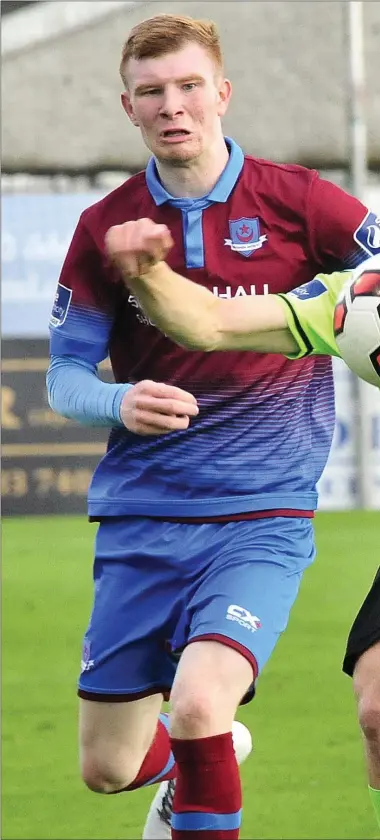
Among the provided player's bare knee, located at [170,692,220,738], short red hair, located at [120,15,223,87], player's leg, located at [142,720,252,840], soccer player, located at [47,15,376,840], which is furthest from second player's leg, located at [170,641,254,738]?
short red hair, located at [120,15,223,87]

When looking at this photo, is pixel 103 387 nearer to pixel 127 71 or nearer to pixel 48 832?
pixel 127 71

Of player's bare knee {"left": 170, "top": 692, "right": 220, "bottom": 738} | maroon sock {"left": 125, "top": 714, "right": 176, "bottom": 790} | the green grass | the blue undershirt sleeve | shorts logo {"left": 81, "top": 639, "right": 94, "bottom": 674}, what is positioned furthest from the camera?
the green grass

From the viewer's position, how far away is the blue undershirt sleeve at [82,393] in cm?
387

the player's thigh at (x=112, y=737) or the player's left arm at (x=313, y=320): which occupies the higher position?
the player's left arm at (x=313, y=320)

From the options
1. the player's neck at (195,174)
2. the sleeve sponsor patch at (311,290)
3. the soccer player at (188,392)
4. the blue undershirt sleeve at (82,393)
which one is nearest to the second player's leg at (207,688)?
the soccer player at (188,392)

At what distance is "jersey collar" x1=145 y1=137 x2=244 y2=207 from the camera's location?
404 cm

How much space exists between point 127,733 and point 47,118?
11.6m

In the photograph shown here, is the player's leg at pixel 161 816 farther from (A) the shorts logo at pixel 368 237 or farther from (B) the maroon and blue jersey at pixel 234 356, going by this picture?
(A) the shorts logo at pixel 368 237

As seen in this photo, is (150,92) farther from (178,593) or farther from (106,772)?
(106,772)

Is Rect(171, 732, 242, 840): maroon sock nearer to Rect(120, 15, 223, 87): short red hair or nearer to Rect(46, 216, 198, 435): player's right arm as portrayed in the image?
Rect(46, 216, 198, 435): player's right arm

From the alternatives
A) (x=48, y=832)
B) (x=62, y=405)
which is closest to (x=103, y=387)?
(x=62, y=405)

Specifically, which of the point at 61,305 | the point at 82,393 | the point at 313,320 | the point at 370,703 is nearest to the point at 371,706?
the point at 370,703

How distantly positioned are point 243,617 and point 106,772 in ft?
2.59

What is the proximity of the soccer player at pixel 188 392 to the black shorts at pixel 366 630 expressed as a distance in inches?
7.6
